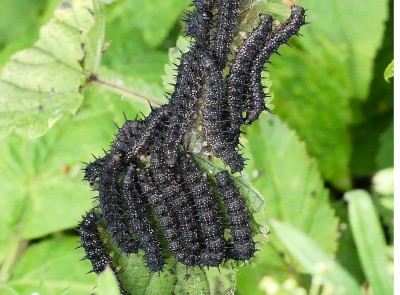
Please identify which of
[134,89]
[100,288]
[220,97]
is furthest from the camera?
[134,89]

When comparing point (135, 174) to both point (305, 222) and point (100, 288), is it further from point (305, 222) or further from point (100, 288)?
point (305, 222)

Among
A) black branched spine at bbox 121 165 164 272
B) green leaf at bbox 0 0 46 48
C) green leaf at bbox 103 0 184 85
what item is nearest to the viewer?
black branched spine at bbox 121 165 164 272

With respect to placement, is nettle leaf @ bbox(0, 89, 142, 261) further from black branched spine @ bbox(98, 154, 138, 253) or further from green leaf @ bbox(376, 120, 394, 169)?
green leaf @ bbox(376, 120, 394, 169)

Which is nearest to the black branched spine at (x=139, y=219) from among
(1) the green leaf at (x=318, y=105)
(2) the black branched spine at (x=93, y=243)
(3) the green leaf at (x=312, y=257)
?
(2) the black branched spine at (x=93, y=243)

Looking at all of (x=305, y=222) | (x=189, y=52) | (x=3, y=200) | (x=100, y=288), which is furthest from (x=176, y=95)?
(x=3, y=200)

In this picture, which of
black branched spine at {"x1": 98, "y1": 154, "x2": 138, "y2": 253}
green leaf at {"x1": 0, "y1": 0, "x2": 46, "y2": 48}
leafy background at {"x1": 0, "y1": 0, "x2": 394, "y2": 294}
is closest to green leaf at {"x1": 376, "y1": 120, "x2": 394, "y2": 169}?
leafy background at {"x1": 0, "y1": 0, "x2": 394, "y2": 294}

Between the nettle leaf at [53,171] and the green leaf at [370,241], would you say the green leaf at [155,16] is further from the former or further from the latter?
the green leaf at [370,241]
